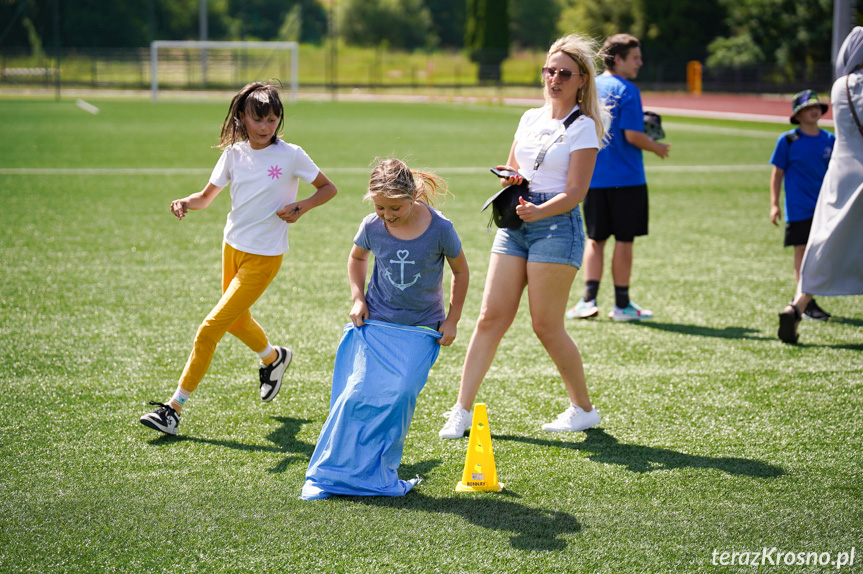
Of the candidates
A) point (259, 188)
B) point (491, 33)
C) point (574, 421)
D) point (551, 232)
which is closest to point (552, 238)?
point (551, 232)

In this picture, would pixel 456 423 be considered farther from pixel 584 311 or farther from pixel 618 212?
pixel 618 212

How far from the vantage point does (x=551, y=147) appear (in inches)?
169

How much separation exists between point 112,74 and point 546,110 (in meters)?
51.6

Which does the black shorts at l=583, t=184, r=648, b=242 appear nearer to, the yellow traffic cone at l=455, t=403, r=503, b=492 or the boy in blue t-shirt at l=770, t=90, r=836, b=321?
the boy in blue t-shirt at l=770, t=90, r=836, b=321

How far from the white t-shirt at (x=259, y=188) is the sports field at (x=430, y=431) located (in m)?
1.01

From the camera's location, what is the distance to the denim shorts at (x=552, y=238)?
170 inches

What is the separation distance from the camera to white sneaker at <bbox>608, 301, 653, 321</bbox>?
691 cm

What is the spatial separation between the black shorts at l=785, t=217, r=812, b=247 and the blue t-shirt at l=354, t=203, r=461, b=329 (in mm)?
4143

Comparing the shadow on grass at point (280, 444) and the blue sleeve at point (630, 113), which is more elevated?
the blue sleeve at point (630, 113)

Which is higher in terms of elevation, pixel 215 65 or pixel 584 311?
pixel 215 65

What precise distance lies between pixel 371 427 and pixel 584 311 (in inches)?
141

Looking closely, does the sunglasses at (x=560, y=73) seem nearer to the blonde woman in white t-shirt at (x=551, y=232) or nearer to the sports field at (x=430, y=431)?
the blonde woman in white t-shirt at (x=551, y=232)

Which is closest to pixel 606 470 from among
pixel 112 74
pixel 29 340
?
pixel 29 340

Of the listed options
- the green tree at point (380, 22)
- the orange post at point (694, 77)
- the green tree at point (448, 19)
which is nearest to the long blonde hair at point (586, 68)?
the orange post at point (694, 77)
